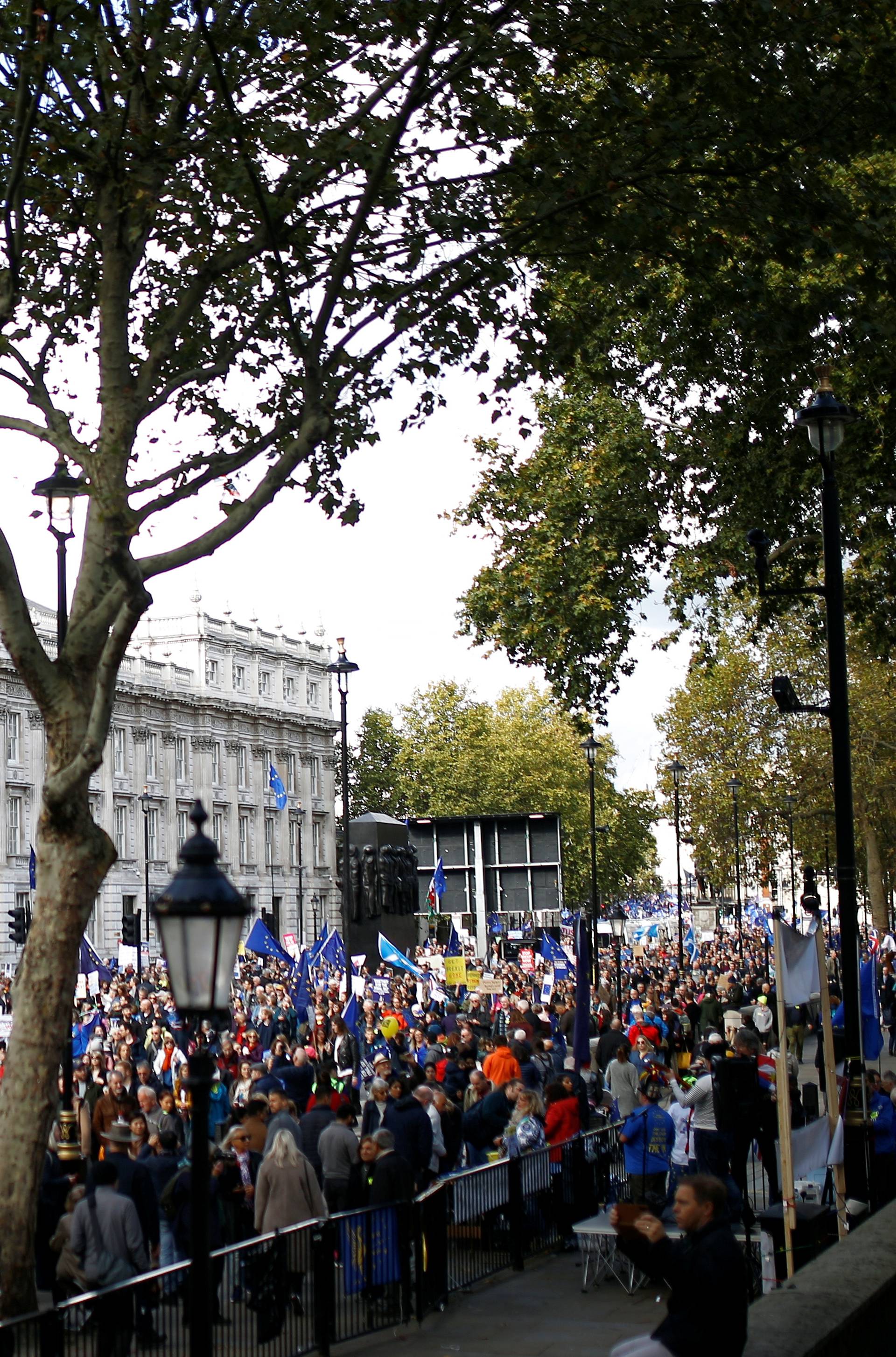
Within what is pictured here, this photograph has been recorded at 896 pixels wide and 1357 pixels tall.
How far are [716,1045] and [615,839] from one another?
278 feet

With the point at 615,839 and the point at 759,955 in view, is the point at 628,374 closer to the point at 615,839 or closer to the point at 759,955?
the point at 759,955

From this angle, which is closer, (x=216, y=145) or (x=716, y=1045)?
(x=216, y=145)

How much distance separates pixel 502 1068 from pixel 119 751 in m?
71.6

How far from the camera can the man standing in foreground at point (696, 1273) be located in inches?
240

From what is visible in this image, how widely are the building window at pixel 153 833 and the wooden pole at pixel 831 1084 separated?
78949mm

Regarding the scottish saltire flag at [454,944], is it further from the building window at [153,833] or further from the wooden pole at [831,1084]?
the building window at [153,833]

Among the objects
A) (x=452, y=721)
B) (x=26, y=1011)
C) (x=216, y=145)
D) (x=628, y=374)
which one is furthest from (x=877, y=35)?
(x=452, y=721)

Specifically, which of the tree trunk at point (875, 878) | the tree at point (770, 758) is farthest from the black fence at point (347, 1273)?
the tree trunk at point (875, 878)

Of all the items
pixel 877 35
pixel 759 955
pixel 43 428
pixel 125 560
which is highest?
pixel 877 35

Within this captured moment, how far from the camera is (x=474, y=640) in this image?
26578 millimetres

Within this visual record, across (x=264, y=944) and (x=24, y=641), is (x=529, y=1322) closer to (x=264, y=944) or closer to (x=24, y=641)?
(x=24, y=641)

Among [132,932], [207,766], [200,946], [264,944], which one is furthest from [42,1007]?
[207,766]

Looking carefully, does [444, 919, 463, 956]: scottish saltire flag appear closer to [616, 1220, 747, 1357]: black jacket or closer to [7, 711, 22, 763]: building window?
[616, 1220, 747, 1357]: black jacket

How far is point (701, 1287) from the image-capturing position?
625 cm
